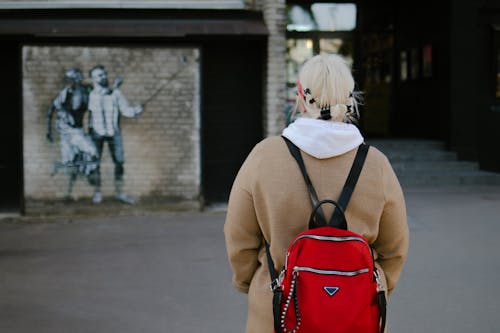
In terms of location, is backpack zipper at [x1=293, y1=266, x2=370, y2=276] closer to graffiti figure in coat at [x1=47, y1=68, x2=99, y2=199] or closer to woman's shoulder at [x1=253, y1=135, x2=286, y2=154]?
woman's shoulder at [x1=253, y1=135, x2=286, y2=154]

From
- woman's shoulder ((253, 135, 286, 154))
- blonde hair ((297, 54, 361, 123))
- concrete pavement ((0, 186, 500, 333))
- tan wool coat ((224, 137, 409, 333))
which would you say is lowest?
concrete pavement ((0, 186, 500, 333))

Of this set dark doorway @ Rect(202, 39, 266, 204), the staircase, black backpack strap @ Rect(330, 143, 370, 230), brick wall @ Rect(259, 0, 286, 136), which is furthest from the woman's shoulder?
the staircase

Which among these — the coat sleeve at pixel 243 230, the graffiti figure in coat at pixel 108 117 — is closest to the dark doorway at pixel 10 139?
the graffiti figure in coat at pixel 108 117

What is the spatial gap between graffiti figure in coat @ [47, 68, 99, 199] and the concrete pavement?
796 mm

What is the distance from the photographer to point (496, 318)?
5992mm

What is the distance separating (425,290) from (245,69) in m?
6.16

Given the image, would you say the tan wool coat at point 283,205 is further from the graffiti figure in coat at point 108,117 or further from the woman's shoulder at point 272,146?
the graffiti figure in coat at point 108,117

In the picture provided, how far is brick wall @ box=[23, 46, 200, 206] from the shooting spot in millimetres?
11102

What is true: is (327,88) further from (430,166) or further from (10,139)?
(430,166)

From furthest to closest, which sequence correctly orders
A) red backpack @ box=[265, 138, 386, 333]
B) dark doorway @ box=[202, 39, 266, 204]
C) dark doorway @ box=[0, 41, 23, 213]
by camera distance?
dark doorway @ box=[202, 39, 266, 204], dark doorway @ box=[0, 41, 23, 213], red backpack @ box=[265, 138, 386, 333]

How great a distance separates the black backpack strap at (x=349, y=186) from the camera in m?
2.59

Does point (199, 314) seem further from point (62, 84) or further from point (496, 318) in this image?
point (62, 84)

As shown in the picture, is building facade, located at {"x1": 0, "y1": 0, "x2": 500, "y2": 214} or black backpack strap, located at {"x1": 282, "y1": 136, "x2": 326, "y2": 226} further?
building facade, located at {"x1": 0, "y1": 0, "x2": 500, "y2": 214}

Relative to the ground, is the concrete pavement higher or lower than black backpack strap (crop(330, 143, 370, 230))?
lower
